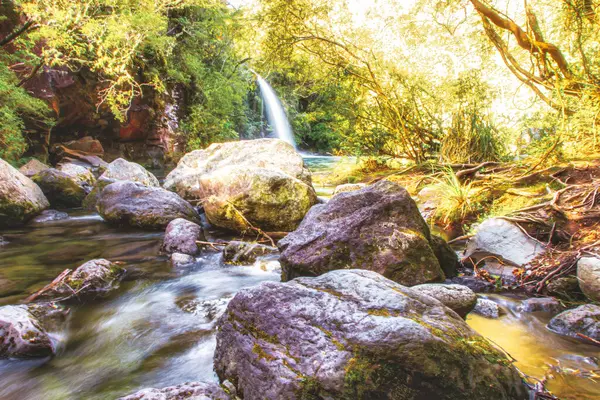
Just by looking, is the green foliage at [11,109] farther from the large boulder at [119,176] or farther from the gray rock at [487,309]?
the gray rock at [487,309]

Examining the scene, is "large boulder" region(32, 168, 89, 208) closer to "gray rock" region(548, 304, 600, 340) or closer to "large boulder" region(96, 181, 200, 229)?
"large boulder" region(96, 181, 200, 229)

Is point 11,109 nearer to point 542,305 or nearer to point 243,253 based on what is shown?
point 243,253

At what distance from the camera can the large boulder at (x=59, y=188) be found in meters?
7.40

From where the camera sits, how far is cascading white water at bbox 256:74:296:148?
891 inches

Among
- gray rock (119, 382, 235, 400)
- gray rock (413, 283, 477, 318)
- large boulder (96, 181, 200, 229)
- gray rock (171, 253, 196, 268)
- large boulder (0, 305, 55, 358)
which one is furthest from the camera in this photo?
large boulder (96, 181, 200, 229)

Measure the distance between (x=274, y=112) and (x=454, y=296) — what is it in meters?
21.8

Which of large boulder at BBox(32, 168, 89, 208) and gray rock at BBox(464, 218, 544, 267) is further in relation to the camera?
large boulder at BBox(32, 168, 89, 208)

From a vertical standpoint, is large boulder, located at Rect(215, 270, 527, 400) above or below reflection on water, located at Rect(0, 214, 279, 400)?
above

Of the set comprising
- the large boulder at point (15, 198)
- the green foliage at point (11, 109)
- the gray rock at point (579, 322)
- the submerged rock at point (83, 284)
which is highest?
the green foliage at point (11, 109)

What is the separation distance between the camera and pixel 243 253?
4605 mm

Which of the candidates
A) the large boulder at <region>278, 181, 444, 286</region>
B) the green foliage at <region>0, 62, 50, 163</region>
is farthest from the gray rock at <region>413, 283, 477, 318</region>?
the green foliage at <region>0, 62, 50, 163</region>

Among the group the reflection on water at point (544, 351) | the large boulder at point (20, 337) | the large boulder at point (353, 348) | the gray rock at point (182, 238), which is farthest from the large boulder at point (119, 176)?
the reflection on water at point (544, 351)

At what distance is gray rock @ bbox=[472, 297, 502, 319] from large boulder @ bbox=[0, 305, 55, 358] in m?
3.57

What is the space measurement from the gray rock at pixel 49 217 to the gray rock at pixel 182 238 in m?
3.12
